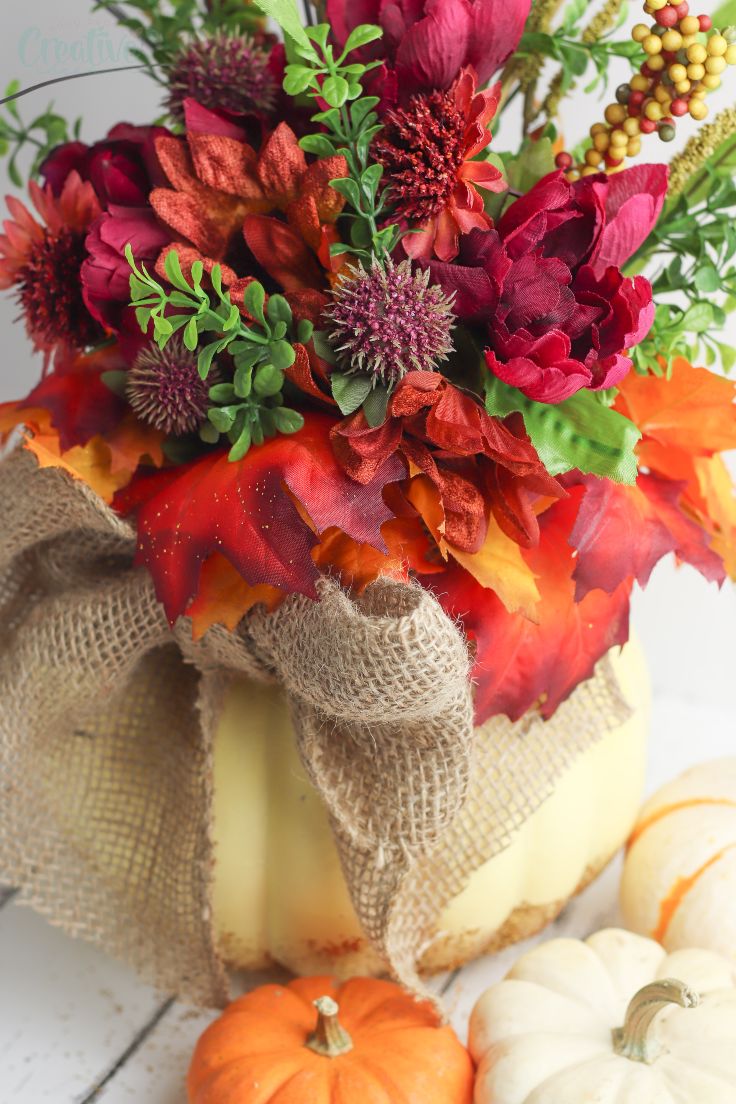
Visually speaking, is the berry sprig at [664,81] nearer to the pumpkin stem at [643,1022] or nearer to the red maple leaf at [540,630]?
the red maple leaf at [540,630]

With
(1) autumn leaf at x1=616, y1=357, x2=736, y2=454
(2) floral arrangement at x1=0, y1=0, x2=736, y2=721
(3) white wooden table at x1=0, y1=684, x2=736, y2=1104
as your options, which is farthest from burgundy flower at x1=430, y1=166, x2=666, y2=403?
(3) white wooden table at x1=0, y1=684, x2=736, y2=1104

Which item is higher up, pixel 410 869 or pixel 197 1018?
pixel 410 869

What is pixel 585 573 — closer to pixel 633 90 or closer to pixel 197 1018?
pixel 633 90

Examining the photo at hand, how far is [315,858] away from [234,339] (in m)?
0.29

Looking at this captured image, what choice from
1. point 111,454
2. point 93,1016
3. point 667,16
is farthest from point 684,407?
point 93,1016

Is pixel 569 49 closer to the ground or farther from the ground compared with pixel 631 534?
farther from the ground

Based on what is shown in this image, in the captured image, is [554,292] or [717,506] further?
[717,506]

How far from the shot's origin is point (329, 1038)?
0.58 m

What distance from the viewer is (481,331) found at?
549mm

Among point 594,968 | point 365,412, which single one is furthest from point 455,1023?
point 365,412

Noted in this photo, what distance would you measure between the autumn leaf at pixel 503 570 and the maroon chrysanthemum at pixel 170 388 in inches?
5.4

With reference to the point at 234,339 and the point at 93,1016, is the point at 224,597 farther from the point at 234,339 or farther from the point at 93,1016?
the point at 93,1016

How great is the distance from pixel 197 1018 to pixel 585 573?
34cm

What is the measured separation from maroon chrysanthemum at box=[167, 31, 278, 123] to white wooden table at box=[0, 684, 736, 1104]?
0.49 metres
